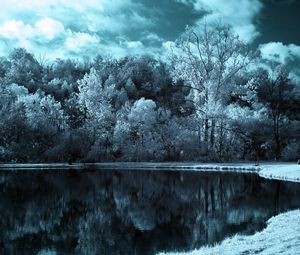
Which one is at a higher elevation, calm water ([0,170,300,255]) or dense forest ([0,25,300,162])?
dense forest ([0,25,300,162])

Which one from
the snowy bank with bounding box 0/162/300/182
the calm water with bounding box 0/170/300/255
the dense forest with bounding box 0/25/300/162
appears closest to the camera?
the calm water with bounding box 0/170/300/255

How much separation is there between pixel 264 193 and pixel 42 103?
1559 inches

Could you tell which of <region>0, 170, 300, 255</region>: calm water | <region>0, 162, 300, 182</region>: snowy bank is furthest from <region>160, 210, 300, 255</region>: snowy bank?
<region>0, 162, 300, 182</region>: snowy bank

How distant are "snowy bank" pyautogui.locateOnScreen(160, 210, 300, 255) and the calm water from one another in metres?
1.47

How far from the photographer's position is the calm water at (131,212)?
1407 centimetres

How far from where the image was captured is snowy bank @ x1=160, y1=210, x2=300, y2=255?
33.7ft

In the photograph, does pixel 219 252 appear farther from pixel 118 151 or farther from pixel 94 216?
pixel 118 151

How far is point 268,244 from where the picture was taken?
1105 centimetres

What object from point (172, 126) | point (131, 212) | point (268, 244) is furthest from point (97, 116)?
point (268, 244)

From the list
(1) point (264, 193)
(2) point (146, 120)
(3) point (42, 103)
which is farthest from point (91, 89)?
(1) point (264, 193)

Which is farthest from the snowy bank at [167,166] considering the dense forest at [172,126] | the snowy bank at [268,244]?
the snowy bank at [268,244]

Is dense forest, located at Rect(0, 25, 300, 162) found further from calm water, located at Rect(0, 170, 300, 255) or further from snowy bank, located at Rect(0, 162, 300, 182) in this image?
calm water, located at Rect(0, 170, 300, 255)

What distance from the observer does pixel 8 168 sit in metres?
44.9

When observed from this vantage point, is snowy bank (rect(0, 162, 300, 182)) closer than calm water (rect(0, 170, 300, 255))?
No
